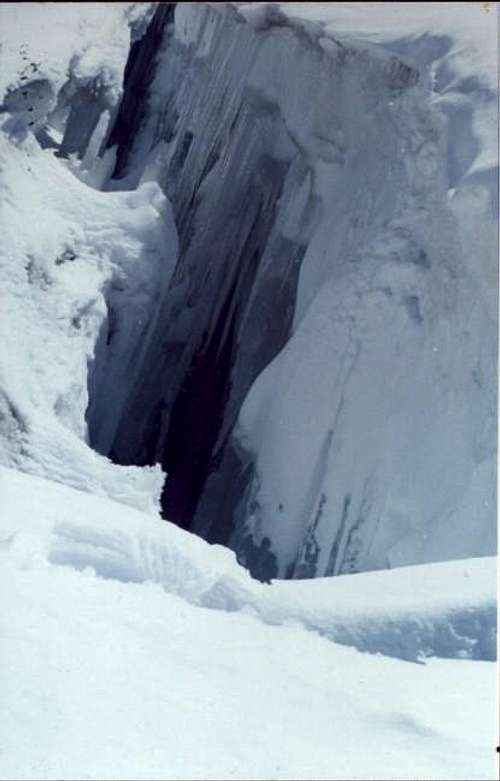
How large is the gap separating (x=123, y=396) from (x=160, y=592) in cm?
301

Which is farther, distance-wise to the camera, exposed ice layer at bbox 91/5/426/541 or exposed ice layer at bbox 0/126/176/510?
exposed ice layer at bbox 91/5/426/541

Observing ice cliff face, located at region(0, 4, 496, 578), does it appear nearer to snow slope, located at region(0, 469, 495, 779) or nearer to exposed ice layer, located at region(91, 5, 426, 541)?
exposed ice layer, located at region(91, 5, 426, 541)

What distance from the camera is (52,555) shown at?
3.10 meters

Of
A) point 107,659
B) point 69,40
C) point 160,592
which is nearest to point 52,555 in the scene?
point 160,592

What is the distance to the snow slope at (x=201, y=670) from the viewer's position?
2.35 m

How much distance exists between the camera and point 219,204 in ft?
20.8

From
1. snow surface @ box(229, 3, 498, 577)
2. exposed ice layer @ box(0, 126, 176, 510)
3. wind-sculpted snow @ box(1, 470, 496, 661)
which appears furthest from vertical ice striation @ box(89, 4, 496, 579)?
wind-sculpted snow @ box(1, 470, 496, 661)

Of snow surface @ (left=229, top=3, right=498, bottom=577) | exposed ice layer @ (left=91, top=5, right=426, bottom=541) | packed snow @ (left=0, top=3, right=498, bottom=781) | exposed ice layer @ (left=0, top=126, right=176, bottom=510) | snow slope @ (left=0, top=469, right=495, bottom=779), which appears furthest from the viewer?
exposed ice layer @ (left=91, top=5, right=426, bottom=541)

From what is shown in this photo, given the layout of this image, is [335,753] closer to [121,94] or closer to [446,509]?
[446,509]

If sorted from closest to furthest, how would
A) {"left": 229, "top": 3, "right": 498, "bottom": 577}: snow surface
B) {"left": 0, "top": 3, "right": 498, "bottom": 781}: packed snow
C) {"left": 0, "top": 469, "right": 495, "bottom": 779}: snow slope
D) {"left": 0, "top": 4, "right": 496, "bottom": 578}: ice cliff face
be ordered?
{"left": 0, "top": 469, "right": 495, "bottom": 779}: snow slope
{"left": 0, "top": 3, "right": 498, "bottom": 781}: packed snow
{"left": 229, "top": 3, "right": 498, "bottom": 577}: snow surface
{"left": 0, "top": 4, "right": 496, "bottom": 578}: ice cliff face

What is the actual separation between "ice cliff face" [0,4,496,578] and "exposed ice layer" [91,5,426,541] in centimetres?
1

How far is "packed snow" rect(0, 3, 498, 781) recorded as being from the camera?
252cm

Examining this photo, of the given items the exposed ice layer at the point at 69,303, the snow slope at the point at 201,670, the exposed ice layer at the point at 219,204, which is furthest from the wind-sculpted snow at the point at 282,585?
the exposed ice layer at the point at 219,204

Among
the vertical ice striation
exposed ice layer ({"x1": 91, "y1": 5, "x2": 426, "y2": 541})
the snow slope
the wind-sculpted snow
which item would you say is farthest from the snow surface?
the snow slope
